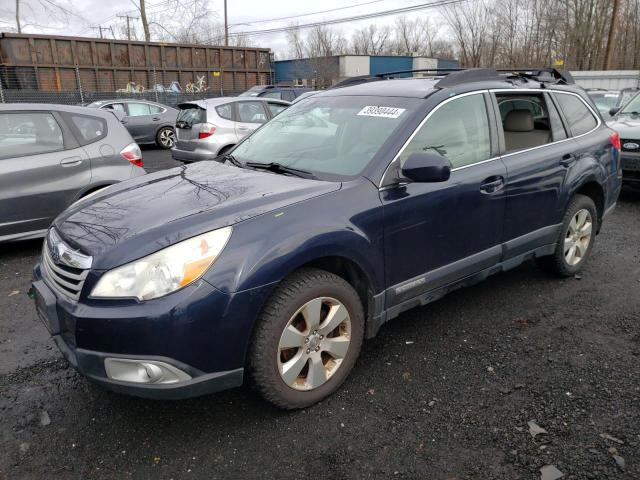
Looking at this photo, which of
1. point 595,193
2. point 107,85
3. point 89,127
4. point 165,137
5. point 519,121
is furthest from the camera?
point 107,85

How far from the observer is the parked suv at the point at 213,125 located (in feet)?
31.5

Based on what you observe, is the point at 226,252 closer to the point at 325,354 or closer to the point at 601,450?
the point at 325,354

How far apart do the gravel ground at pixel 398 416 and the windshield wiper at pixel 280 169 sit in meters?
1.24

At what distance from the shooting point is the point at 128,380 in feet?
7.70

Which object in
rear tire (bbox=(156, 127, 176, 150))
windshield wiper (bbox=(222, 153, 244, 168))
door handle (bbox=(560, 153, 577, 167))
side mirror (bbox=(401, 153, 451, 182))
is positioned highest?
side mirror (bbox=(401, 153, 451, 182))

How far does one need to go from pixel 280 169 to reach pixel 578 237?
288 cm

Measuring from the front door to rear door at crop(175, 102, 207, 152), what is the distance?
7.05 metres

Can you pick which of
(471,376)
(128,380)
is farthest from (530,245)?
(128,380)

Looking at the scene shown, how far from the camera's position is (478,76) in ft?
12.4

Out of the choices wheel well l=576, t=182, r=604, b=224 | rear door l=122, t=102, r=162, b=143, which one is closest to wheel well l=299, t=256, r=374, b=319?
wheel well l=576, t=182, r=604, b=224

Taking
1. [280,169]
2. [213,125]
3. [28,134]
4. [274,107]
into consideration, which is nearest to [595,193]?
[280,169]

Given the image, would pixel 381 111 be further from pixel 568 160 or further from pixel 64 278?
pixel 64 278

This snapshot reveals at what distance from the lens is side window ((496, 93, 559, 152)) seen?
3855 mm

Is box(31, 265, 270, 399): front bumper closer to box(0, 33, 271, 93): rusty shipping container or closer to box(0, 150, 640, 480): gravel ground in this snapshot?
box(0, 150, 640, 480): gravel ground
